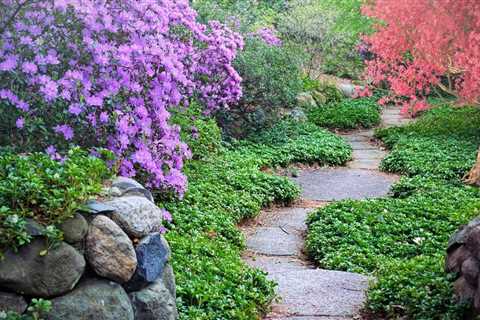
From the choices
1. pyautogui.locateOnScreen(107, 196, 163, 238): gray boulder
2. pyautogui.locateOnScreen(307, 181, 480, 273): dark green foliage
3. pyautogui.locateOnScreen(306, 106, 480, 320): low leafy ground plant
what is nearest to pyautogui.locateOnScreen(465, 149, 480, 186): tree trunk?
pyautogui.locateOnScreen(306, 106, 480, 320): low leafy ground plant

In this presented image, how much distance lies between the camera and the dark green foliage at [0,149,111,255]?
284 centimetres

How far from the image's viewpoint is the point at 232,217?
692 cm

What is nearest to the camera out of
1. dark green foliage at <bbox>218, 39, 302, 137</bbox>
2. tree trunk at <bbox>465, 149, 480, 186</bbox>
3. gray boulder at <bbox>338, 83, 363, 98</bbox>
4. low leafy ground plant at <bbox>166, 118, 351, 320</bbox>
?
low leafy ground plant at <bbox>166, 118, 351, 320</bbox>

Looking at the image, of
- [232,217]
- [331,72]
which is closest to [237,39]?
[232,217]

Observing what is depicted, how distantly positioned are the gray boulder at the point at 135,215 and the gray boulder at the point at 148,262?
5 centimetres

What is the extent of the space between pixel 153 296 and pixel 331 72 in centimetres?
1756

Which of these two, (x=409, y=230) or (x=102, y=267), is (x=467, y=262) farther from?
(x=409, y=230)

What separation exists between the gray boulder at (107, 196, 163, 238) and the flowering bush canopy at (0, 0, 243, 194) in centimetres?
83

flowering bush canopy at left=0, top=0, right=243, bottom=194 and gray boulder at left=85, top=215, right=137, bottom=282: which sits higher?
flowering bush canopy at left=0, top=0, right=243, bottom=194

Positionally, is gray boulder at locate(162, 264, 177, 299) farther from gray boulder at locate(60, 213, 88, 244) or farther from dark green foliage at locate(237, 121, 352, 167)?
dark green foliage at locate(237, 121, 352, 167)

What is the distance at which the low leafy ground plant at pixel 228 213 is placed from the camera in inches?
172

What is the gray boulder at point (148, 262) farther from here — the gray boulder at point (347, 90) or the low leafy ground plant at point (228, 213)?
the gray boulder at point (347, 90)

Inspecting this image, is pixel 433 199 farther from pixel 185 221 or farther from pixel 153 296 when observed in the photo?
pixel 153 296

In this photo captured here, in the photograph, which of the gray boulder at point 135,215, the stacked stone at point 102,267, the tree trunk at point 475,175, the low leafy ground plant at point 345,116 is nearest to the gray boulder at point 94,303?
the stacked stone at point 102,267
